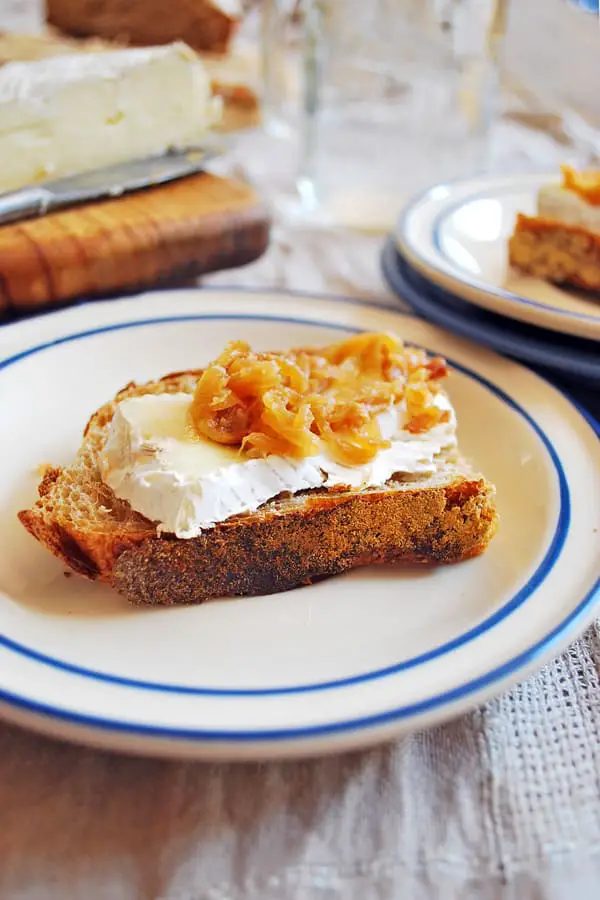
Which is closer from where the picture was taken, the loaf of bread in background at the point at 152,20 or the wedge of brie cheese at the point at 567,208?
the wedge of brie cheese at the point at 567,208

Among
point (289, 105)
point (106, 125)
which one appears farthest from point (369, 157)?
point (106, 125)

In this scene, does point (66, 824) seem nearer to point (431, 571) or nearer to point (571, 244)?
point (431, 571)

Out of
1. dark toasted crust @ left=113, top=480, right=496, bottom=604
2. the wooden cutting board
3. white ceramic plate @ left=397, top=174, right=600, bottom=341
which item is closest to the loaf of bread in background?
the wooden cutting board

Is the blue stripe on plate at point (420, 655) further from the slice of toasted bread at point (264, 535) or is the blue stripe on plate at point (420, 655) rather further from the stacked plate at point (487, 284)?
the stacked plate at point (487, 284)

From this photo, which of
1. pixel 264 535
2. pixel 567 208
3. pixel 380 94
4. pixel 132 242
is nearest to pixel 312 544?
pixel 264 535

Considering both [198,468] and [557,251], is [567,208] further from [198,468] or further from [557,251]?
[198,468]

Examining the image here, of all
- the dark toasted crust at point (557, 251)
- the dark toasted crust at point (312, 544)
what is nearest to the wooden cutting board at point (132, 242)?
the dark toasted crust at point (557, 251)
